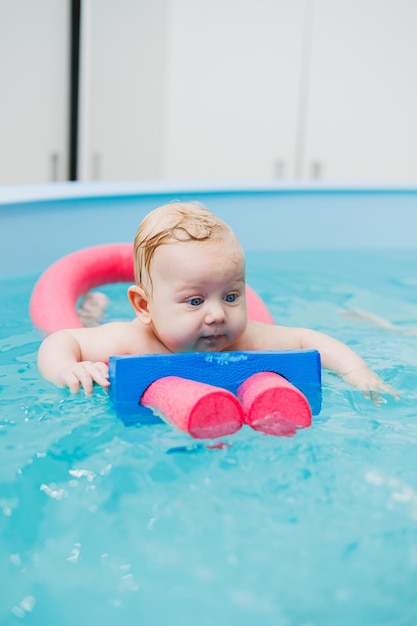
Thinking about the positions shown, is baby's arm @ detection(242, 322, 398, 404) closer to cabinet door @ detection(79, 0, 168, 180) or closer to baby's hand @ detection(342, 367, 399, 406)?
baby's hand @ detection(342, 367, 399, 406)

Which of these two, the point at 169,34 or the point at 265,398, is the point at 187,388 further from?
the point at 169,34

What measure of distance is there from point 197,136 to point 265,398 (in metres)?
4.59

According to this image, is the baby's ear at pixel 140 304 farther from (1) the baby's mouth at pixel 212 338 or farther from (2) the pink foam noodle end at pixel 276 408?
(2) the pink foam noodle end at pixel 276 408

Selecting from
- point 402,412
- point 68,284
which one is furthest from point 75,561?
point 68,284

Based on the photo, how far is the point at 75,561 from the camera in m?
1.08

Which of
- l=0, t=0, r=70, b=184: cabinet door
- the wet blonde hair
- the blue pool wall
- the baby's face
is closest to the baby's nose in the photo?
the baby's face

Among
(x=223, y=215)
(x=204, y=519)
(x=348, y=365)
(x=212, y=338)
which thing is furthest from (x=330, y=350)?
(x=223, y=215)

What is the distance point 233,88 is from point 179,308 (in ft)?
14.4

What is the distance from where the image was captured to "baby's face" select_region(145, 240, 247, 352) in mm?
1586

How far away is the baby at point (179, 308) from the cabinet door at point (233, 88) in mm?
4180

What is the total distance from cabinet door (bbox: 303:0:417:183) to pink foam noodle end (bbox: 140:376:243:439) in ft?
14.8

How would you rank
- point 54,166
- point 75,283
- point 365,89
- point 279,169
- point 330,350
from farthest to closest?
point 279,169 → point 365,89 → point 54,166 → point 75,283 → point 330,350

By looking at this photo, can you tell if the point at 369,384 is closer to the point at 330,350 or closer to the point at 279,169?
the point at 330,350

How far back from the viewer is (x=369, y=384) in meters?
1.70
